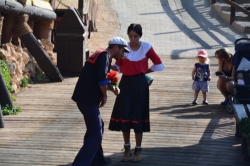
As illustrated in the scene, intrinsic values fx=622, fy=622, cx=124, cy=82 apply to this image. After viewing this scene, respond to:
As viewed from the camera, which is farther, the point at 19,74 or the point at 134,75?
the point at 19,74

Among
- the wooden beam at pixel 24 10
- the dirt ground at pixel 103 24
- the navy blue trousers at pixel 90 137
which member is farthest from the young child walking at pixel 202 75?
the dirt ground at pixel 103 24

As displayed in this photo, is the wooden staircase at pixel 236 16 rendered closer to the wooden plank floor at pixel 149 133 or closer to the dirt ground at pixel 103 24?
the dirt ground at pixel 103 24

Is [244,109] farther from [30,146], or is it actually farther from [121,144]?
[30,146]

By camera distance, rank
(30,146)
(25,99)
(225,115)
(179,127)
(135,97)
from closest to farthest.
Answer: (135,97) < (30,146) < (179,127) < (225,115) < (25,99)

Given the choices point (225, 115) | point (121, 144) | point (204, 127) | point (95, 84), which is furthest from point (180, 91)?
point (95, 84)

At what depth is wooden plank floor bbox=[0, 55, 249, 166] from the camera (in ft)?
25.3

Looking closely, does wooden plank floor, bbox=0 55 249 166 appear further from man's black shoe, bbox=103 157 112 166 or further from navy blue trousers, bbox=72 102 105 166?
navy blue trousers, bbox=72 102 105 166

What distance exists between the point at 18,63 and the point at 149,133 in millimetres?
4780

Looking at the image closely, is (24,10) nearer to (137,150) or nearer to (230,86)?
(230,86)

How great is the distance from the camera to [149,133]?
354 inches

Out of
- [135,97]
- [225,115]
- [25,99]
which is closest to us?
[135,97]

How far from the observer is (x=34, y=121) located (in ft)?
32.0

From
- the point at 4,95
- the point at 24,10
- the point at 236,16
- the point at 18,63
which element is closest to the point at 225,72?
the point at 4,95

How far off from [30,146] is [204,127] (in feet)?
8.79
